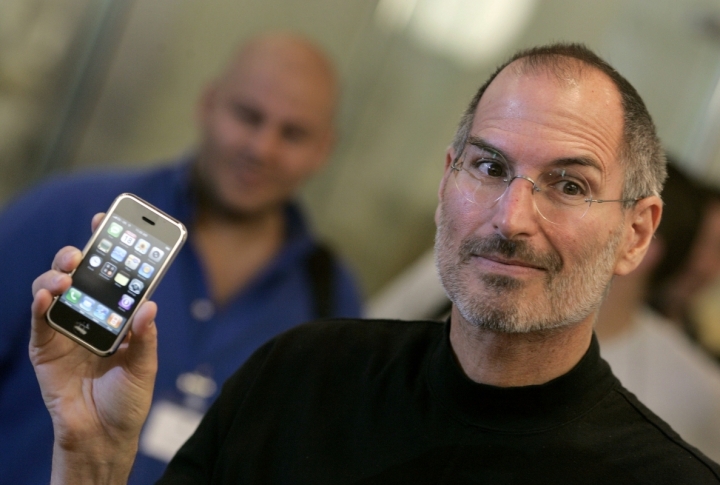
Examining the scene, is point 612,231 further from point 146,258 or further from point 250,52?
point 250,52

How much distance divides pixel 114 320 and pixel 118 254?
0.10 metres

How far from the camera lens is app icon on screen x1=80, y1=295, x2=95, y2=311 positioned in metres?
1.21

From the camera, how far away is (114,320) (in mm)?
1203

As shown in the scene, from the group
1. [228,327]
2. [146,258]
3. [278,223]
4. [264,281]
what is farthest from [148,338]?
[278,223]

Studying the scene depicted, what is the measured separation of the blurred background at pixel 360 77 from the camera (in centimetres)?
292

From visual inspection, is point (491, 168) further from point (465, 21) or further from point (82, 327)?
point (465, 21)

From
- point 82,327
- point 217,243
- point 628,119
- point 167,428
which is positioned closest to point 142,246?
point 82,327

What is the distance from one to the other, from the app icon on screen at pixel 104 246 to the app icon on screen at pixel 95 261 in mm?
11

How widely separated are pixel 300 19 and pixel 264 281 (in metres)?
1.30

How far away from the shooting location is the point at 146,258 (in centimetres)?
125

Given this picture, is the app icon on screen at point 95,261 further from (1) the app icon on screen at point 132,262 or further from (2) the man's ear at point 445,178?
(2) the man's ear at point 445,178

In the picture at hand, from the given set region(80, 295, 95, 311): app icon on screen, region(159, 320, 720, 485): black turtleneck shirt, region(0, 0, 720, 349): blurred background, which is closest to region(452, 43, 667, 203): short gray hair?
region(159, 320, 720, 485): black turtleneck shirt

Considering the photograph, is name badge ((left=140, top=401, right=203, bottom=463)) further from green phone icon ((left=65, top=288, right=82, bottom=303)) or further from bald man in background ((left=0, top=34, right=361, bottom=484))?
green phone icon ((left=65, top=288, right=82, bottom=303))

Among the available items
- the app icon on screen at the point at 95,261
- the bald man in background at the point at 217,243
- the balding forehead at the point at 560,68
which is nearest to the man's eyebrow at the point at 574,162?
the balding forehead at the point at 560,68
